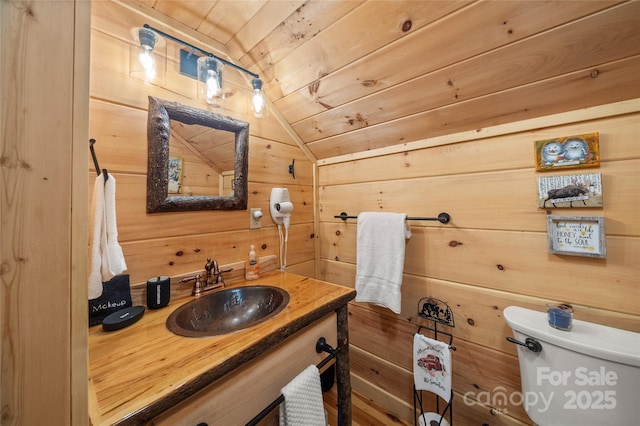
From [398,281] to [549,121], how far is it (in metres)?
0.87

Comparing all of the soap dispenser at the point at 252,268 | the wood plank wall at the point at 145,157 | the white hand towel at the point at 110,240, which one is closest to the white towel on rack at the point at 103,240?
the white hand towel at the point at 110,240

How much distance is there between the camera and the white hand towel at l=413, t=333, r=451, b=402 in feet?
3.19

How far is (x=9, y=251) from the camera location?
27cm

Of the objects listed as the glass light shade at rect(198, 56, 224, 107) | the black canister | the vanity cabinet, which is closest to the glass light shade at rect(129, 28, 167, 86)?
the glass light shade at rect(198, 56, 224, 107)

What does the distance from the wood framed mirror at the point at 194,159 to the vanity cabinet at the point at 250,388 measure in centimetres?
64

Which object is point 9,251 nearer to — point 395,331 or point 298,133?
point 298,133

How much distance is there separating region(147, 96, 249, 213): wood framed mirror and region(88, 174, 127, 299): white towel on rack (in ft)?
0.59

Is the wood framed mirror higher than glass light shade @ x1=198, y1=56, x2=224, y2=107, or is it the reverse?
glass light shade @ x1=198, y1=56, x2=224, y2=107

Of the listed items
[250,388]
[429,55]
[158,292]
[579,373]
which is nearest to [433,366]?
[579,373]

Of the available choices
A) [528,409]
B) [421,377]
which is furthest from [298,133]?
[528,409]

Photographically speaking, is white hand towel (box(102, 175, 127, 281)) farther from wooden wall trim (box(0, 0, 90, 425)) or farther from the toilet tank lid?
the toilet tank lid

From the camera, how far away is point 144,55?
0.82m

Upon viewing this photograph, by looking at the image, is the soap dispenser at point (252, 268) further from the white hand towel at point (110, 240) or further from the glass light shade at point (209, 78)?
the glass light shade at point (209, 78)

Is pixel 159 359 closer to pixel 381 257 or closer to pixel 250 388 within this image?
pixel 250 388
